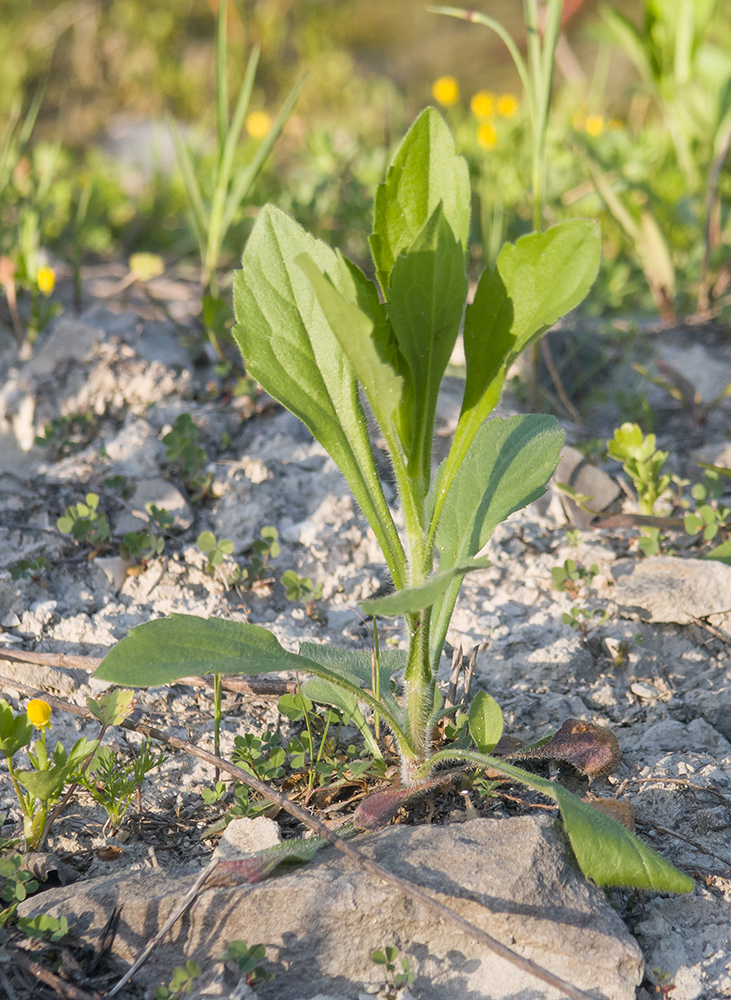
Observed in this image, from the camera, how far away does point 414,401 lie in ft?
4.43

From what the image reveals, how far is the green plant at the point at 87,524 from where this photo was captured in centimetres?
206

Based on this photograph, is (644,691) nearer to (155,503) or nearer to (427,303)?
(427,303)

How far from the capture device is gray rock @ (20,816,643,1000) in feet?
3.95

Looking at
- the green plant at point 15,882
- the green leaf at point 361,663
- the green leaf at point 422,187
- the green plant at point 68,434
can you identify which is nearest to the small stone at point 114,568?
the green plant at point 68,434

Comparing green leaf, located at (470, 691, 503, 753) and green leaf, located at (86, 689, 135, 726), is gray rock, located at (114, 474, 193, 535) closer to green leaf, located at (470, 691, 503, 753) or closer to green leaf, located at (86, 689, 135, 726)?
green leaf, located at (86, 689, 135, 726)

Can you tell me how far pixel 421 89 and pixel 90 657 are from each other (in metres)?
7.45

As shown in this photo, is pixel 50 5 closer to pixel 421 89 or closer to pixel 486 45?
pixel 421 89

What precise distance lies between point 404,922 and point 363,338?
0.87 metres

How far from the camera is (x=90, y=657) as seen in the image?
173cm

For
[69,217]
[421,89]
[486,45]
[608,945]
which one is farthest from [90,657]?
[486,45]

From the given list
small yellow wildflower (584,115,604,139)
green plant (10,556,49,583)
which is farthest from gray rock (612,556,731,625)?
small yellow wildflower (584,115,604,139)

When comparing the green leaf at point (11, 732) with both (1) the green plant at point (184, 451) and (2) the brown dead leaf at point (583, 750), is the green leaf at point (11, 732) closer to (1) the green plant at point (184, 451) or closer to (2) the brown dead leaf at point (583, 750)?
(2) the brown dead leaf at point (583, 750)

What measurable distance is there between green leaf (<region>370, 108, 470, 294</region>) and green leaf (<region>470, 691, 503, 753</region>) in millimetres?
801

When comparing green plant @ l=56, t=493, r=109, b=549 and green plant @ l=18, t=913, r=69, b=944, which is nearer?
green plant @ l=18, t=913, r=69, b=944
